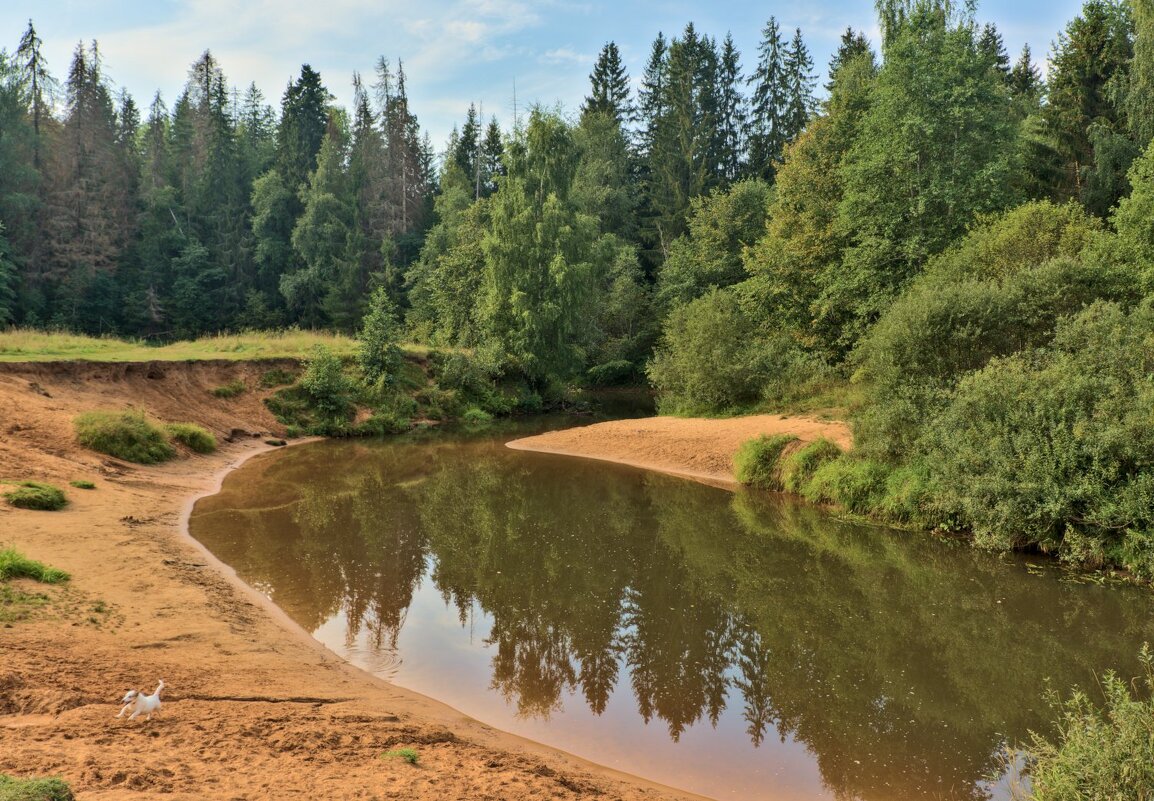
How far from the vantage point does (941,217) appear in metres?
26.2

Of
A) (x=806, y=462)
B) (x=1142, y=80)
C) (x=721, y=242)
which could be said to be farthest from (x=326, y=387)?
(x=1142, y=80)

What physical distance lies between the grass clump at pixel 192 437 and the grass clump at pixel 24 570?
13.9m

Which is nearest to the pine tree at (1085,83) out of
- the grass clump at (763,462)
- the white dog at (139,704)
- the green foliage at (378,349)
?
the grass clump at (763,462)

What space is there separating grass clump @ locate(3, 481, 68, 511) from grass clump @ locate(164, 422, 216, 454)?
9.01 meters

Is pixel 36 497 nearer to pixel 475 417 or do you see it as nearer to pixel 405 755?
pixel 405 755

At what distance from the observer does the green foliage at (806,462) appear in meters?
18.9

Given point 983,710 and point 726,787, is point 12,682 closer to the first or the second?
point 726,787

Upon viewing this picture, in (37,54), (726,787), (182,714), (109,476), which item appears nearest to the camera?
(182,714)

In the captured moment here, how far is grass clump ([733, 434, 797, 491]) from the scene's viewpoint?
65.8 feet

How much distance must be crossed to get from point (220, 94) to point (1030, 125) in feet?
217

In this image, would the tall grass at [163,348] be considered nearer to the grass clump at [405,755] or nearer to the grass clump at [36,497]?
the grass clump at [36,497]

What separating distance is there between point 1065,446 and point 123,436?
22219 millimetres

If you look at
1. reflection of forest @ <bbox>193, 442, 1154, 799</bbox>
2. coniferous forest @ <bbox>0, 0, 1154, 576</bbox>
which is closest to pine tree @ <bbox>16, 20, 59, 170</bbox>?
coniferous forest @ <bbox>0, 0, 1154, 576</bbox>

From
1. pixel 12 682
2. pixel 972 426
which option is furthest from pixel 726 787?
pixel 972 426
